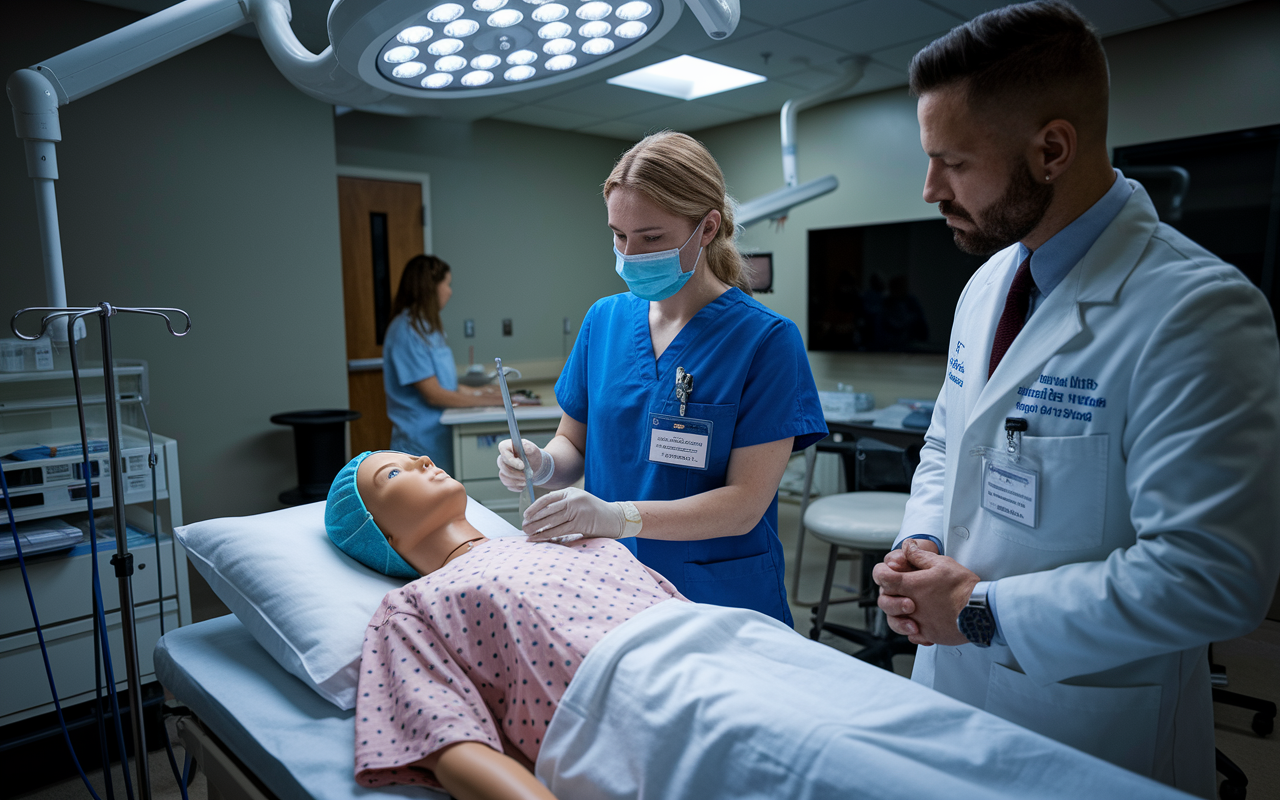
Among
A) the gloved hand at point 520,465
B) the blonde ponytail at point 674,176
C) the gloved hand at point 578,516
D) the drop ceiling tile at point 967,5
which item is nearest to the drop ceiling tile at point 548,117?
the drop ceiling tile at point 967,5

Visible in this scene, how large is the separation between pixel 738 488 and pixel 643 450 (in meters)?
0.20

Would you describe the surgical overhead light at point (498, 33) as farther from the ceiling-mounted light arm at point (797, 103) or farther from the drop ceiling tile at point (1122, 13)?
the drop ceiling tile at point (1122, 13)

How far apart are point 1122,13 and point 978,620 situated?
3.54m

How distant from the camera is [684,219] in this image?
1.36 metres

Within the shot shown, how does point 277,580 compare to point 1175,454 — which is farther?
point 277,580

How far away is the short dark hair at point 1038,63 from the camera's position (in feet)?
2.65

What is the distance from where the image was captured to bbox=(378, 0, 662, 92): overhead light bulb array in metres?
0.88

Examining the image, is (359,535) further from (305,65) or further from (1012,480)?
(1012,480)

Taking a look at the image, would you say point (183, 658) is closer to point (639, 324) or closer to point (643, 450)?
point (643, 450)

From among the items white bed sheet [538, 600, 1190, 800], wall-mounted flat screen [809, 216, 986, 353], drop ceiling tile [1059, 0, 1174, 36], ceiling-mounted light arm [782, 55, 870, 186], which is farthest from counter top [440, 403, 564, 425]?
drop ceiling tile [1059, 0, 1174, 36]

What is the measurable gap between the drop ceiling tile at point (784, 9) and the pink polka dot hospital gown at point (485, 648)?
106 inches

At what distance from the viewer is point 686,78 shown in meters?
4.46

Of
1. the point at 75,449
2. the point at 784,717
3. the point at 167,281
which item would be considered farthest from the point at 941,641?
the point at 167,281

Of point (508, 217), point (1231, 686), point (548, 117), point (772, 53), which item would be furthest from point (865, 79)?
point (1231, 686)
